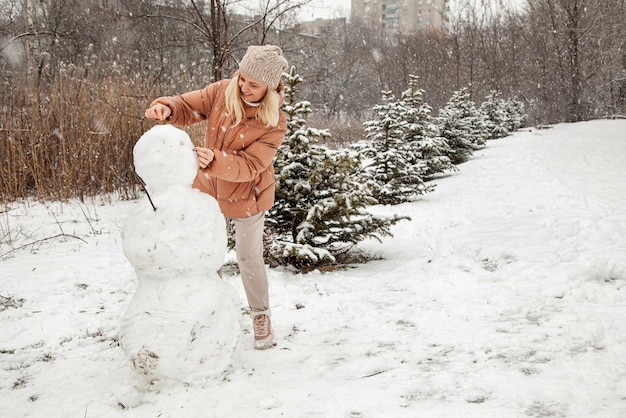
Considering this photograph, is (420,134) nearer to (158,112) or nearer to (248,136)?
(248,136)

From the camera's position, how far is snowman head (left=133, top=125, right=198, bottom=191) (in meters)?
1.95

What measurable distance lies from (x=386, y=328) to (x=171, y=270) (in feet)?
4.80

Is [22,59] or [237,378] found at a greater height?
[22,59]

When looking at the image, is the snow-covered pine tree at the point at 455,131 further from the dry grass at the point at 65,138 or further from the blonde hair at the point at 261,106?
the blonde hair at the point at 261,106

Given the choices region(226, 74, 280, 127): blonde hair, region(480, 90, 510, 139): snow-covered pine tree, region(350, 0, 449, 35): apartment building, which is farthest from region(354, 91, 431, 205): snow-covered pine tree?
region(350, 0, 449, 35): apartment building

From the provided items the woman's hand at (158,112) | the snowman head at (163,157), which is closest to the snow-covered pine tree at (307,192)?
the woman's hand at (158,112)

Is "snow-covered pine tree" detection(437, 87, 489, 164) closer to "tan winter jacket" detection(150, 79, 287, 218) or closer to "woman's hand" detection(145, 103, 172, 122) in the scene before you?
"tan winter jacket" detection(150, 79, 287, 218)

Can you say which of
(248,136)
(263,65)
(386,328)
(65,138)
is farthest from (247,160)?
(65,138)

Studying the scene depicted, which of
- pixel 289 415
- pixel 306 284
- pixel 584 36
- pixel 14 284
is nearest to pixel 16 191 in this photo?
pixel 14 284

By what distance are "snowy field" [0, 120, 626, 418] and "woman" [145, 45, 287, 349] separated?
0.45m

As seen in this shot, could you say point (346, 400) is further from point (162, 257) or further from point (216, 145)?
point (216, 145)

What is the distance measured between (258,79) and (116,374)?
5.65 feet

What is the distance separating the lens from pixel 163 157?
76.9 inches

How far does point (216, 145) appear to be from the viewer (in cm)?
260
